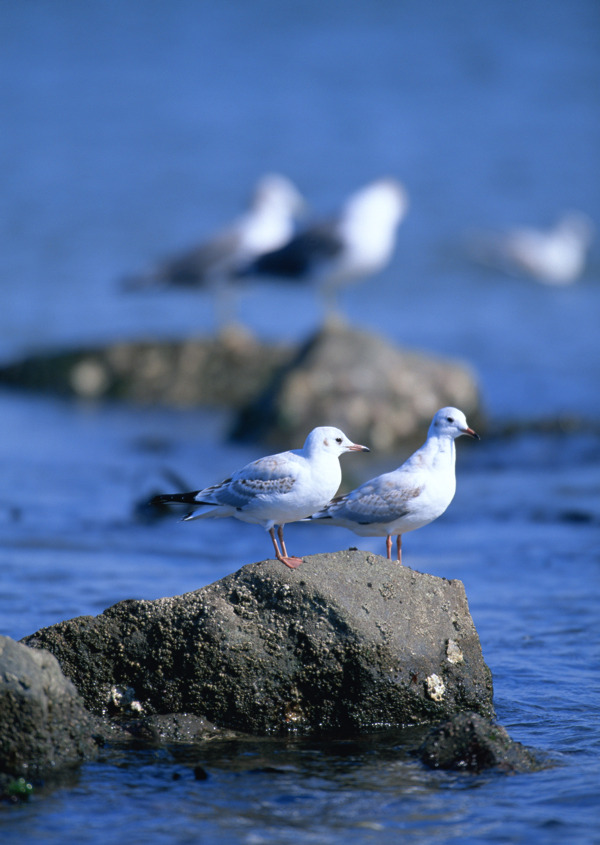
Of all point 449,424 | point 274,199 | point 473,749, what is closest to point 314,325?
point 274,199

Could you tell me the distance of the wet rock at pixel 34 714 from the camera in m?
4.52

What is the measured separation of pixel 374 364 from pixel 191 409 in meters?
2.97

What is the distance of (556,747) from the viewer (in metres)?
5.18

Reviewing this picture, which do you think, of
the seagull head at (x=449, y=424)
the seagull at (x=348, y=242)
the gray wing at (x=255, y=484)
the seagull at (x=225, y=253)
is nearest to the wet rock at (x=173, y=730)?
the gray wing at (x=255, y=484)

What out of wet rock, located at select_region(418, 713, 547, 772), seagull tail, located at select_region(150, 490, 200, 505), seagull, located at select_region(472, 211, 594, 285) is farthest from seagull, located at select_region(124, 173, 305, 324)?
wet rock, located at select_region(418, 713, 547, 772)

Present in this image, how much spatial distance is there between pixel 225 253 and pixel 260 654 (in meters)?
11.1

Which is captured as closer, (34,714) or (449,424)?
(34,714)

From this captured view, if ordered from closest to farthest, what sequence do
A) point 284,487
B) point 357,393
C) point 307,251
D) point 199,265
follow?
point 284,487 → point 357,393 → point 307,251 → point 199,265

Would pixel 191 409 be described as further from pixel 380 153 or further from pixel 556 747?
pixel 380 153

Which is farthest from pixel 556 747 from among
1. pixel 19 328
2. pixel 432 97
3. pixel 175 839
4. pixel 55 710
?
pixel 432 97

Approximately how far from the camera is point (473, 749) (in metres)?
4.79

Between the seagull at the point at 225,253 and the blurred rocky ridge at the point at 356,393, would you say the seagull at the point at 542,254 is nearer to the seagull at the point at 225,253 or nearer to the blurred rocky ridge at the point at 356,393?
the seagull at the point at 225,253

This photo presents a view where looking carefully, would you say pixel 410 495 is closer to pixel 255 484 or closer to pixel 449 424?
pixel 449 424

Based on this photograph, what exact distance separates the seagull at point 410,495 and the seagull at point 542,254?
1758 centimetres
